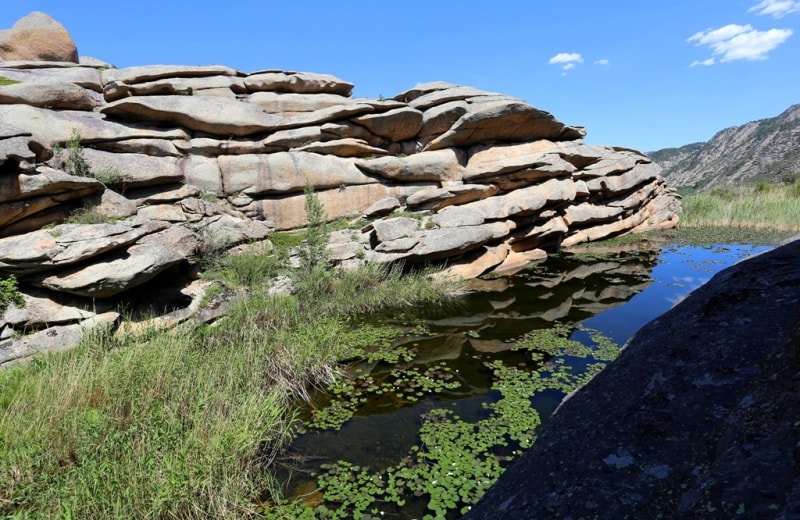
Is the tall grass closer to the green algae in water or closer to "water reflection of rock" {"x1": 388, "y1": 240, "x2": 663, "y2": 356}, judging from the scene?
"water reflection of rock" {"x1": 388, "y1": 240, "x2": 663, "y2": 356}

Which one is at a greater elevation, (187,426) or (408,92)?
(408,92)

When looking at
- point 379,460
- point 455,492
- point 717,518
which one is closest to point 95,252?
point 379,460

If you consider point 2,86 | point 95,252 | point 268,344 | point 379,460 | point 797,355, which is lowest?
point 379,460

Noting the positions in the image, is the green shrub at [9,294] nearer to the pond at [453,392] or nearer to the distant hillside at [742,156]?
the pond at [453,392]

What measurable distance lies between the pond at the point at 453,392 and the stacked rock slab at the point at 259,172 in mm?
Result: 3947

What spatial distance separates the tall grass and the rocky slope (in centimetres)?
2836

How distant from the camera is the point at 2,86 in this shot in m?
13.5

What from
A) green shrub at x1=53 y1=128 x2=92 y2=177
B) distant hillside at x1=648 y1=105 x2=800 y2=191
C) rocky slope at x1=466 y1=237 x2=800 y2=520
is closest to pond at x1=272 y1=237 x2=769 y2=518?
rocky slope at x1=466 y1=237 x2=800 y2=520

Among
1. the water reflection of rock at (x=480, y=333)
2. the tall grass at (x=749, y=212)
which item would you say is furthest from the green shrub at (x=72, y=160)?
the tall grass at (x=749, y=212)

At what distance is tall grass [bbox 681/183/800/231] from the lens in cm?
2367

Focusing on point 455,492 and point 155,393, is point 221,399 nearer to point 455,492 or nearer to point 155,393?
point 155,393

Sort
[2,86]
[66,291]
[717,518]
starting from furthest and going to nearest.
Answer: [2,86] → [66,291] → [717,518]

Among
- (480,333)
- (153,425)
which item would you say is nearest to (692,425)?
(153,425)

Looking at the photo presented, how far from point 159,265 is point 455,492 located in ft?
28.2
